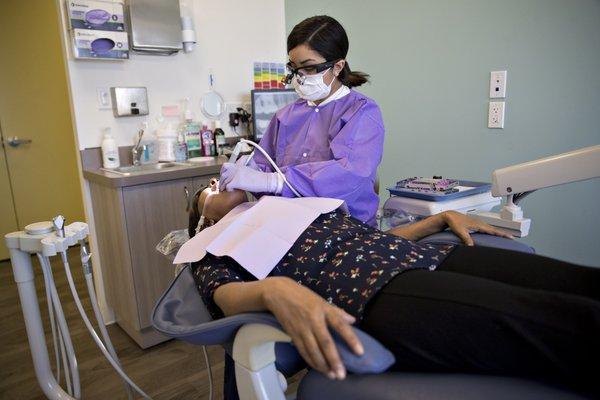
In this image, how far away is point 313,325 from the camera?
664mm

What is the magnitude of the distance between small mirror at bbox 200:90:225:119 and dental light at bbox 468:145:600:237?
1.61 meters

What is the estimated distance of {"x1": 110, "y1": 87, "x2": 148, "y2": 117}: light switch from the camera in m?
2.14

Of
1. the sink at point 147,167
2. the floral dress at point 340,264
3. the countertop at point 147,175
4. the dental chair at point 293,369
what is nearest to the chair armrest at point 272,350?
the dental chair at point 293,369

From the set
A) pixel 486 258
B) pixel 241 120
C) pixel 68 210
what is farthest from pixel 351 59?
pixel 68 210

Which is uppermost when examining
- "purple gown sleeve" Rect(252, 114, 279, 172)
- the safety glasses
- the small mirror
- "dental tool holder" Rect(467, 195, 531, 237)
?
the safety glasses

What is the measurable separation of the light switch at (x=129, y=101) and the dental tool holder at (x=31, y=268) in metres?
1.17

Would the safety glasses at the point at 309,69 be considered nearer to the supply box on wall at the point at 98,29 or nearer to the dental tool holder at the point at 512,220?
the dental tool holder at the point at 512,220

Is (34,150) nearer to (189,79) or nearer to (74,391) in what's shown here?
(189,79)

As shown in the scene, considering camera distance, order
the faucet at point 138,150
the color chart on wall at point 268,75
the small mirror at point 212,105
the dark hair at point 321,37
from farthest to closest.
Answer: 1. the color chart on wall at point 268,75
2. the small mirror at point 212,105
3. the faucet at point 138,150
4. the dark hair at point 321,37

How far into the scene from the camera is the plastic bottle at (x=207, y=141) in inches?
95.3

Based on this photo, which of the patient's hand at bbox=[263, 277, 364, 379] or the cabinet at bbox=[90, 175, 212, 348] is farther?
the cabinet at bbox=[90, 175, 212, 348]

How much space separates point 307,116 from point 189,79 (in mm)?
1154

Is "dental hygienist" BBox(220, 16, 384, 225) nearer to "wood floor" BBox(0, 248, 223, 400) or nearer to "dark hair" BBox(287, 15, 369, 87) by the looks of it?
"dark hair" BBox(287, 15, 369, 87)

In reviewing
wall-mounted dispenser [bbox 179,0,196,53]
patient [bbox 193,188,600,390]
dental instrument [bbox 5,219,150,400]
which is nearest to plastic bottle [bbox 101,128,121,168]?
wall-mounted dispenser [bbox 179,0,196,53]
